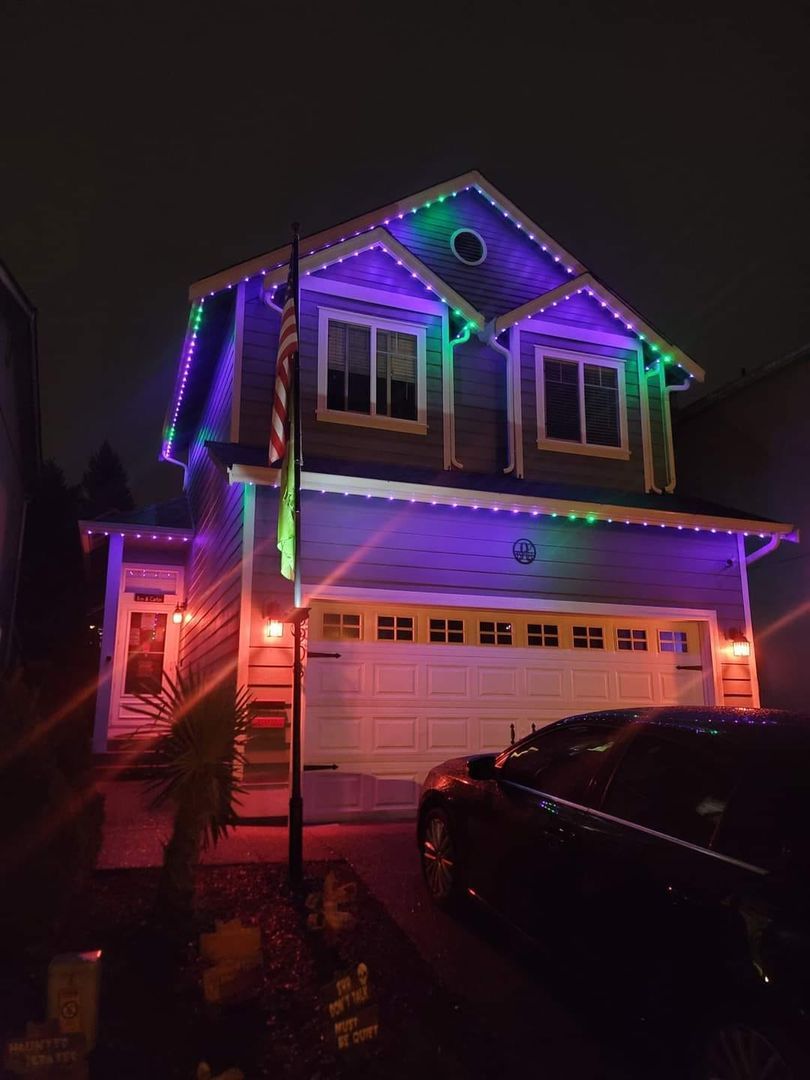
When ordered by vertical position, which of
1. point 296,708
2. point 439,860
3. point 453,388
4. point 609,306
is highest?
point 609,306

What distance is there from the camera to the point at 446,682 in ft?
28.6

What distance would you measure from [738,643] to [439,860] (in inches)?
242

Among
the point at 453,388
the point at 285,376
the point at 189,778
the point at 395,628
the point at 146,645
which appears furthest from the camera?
the point at 146,645

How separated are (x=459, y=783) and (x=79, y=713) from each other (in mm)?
2492

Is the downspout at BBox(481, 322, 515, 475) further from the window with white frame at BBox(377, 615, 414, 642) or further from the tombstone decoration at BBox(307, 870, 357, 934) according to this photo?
the tombstone decoration at BBox(307, 870, 357, 934)

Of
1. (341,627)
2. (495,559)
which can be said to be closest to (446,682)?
(341,627)

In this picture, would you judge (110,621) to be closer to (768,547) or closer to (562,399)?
(562,399)

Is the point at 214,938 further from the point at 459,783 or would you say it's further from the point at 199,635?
the point at 199,635

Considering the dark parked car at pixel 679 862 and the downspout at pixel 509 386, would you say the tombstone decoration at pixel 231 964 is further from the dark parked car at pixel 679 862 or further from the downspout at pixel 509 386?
the downspout at pixel 509 386

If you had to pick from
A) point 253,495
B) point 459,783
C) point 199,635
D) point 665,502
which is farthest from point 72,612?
point 459,783

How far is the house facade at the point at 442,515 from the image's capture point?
26.9 ft

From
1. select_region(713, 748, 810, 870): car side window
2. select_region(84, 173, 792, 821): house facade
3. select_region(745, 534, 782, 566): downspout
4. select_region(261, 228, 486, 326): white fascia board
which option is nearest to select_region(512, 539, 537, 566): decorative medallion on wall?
select_region(84, 173, 792, 821): house facade

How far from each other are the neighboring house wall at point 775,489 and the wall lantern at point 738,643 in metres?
3.17

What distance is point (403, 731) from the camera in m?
8.40
